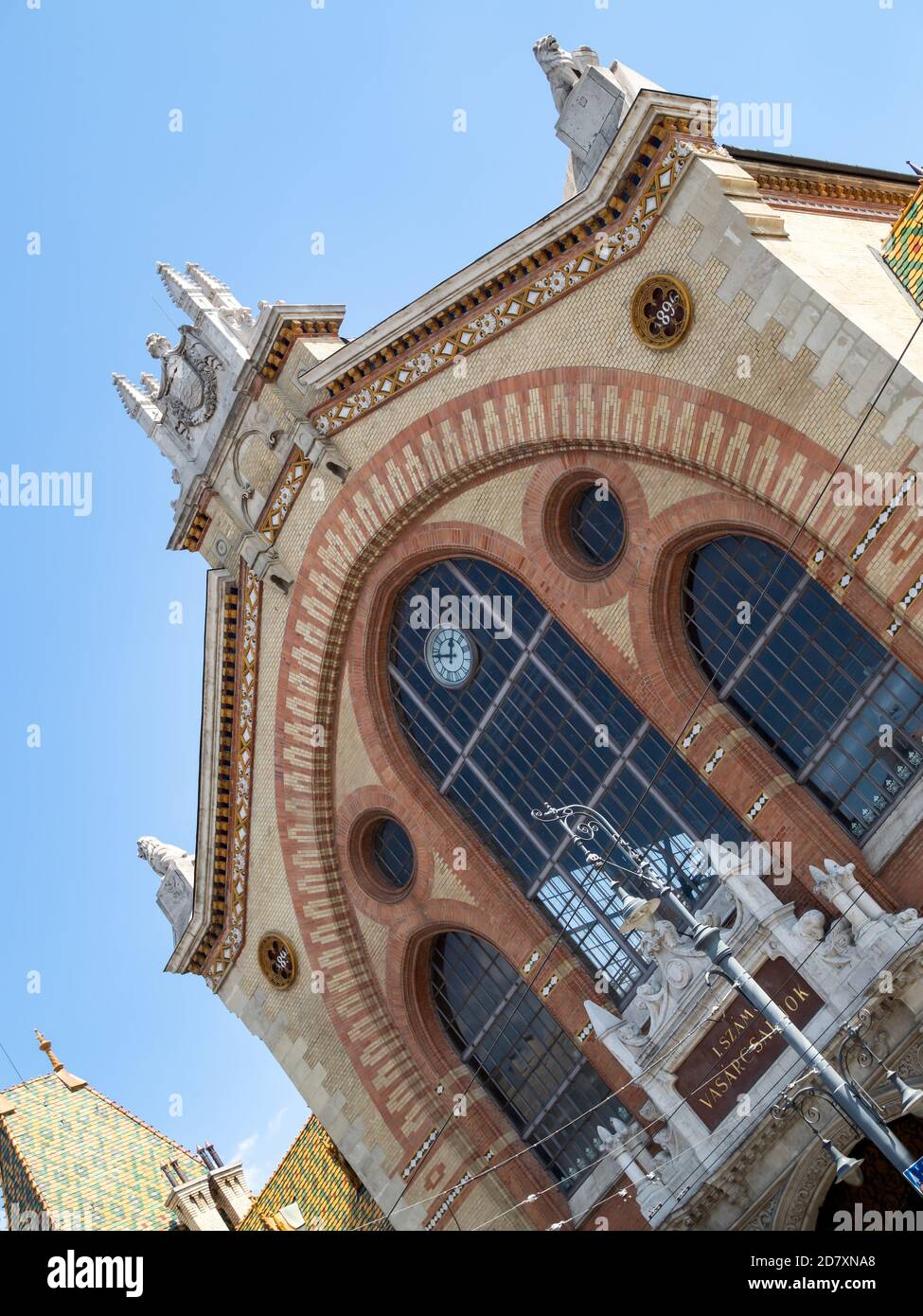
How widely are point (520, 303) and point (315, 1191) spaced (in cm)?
1703

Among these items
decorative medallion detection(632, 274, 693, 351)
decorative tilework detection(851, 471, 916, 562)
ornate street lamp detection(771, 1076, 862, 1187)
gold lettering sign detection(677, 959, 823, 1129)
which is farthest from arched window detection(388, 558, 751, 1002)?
decorative medallion detection(632, 274, 693, 351)

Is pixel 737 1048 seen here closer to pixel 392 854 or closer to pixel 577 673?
pixel 577 673

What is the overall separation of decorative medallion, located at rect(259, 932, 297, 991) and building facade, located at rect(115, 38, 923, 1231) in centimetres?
10

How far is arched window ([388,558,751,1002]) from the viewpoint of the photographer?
18.1 metres

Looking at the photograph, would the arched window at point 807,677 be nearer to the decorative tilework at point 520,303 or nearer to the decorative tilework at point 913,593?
the decorative tilework at point 913,593

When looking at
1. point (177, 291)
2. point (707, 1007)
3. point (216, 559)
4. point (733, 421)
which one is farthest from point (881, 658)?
point (177, 291)

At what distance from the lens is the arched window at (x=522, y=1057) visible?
62.3 ft

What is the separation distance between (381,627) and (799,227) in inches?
324

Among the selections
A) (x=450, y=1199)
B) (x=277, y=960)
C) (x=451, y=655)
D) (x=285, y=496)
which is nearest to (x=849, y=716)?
(x=451, y=655)

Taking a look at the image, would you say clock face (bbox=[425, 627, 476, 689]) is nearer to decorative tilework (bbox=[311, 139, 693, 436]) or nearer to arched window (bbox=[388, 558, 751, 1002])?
arched window (bbox=[388, 558, 751, 1002])

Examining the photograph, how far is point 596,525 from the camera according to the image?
746 inches

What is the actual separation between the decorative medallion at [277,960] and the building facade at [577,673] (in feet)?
0.32

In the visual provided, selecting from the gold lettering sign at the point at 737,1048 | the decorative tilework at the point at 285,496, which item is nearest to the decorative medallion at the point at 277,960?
the decorative tilework at the point at 285,496

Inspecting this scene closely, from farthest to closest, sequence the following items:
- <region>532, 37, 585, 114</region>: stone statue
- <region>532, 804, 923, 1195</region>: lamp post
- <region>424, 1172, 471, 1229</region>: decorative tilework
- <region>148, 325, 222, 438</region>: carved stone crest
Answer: <region>148, 325, 222, 438</region>: carved stone crest → <region>424, 1172, 471, 1229</region>: decorative tilework → <region>532, 37, 585, 114</region>: stone statue → <region>532, 804, 923, 1195</region>: lamp post
